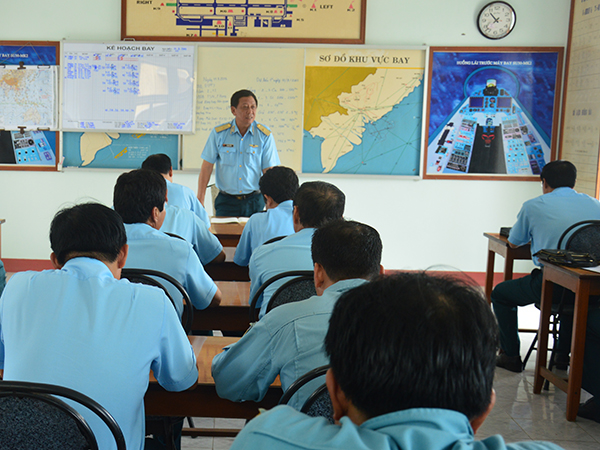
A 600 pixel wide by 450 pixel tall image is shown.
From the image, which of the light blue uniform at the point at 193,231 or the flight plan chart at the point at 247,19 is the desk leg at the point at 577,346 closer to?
the light blue uniform at the point at 193,231

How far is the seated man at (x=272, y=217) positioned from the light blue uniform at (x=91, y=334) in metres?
1.75

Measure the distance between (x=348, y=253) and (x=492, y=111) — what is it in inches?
167

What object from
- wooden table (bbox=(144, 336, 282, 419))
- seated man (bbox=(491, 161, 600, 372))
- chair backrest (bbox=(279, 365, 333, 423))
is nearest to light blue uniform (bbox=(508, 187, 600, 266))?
seated man (bbox=(491, 161, 600, 372))

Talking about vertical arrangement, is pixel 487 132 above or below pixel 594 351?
above

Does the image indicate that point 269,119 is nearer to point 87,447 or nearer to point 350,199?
point 350,199

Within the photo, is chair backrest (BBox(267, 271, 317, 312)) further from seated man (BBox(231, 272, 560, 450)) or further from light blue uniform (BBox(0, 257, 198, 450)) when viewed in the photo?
seated man (BBox(231, 272, 560, 450))

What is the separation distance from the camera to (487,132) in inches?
210

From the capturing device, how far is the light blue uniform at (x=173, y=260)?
218 cm

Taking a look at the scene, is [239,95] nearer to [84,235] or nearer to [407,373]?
[84,235]

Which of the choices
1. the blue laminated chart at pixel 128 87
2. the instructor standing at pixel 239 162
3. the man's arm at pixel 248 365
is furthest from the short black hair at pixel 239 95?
the man's arm at pixel 248 365

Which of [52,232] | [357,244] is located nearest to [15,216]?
[52,232]

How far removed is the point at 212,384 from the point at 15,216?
480 centimetres

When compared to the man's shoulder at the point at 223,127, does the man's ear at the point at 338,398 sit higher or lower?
lower

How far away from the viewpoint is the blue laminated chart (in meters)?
5.25
